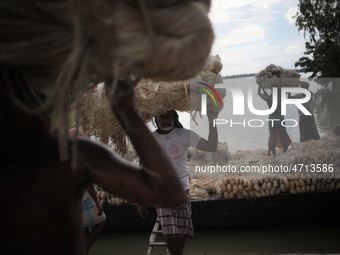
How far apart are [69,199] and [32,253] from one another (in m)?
0.17

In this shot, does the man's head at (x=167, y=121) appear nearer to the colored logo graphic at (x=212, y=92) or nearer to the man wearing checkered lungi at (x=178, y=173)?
the man wearing checkered lungi at (x=178, y=173)

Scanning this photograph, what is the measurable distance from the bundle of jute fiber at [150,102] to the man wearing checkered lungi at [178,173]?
0.52 ft

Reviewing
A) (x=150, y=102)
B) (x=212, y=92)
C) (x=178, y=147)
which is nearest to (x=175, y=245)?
(x=178, y=147)

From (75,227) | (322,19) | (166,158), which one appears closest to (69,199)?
(75,227)

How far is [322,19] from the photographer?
16.6m

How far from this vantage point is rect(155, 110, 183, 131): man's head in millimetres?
4766

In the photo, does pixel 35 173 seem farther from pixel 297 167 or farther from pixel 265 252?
pixel 297 167

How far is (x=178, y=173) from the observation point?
4.62 m

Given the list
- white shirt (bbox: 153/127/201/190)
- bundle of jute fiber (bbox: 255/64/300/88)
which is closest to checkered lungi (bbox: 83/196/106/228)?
white shirt (bbox: 153/127/201/190)

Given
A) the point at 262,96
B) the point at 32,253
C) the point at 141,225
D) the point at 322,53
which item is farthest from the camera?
the point at 322,53

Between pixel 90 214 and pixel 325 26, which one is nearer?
pixel 90 214

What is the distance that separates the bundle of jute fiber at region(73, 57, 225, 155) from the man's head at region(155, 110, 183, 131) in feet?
0.23

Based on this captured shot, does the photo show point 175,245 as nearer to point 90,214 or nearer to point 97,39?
point 90,214

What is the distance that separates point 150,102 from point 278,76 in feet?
11.3
